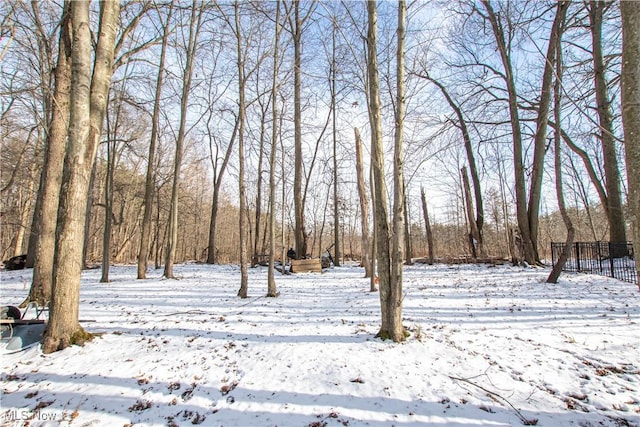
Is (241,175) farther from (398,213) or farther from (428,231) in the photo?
(428,231)

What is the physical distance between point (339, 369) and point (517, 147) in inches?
514

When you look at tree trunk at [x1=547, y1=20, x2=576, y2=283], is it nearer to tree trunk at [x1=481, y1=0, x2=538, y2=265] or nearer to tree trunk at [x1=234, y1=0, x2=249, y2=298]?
tree trunk at [x1=481, y1=0, x2=538, y2=265]

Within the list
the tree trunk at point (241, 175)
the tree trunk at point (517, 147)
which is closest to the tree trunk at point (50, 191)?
the tree trunk at point (241, 175)

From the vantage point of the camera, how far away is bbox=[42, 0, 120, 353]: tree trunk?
13.4ft

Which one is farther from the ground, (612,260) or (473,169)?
(473,169)

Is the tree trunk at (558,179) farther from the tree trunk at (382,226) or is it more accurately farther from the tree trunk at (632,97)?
the tree trunk at (632,97)

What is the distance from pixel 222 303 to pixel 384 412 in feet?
16.0

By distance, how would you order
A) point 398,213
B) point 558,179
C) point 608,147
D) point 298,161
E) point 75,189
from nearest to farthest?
point 75,189 < point 398,213 < point 608,147 < point 558,179 < point 298,161

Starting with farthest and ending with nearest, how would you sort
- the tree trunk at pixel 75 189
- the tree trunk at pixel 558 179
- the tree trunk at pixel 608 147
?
the tree trunk at pixel 608 147, the tree trunk at pixel 558 179, the tree trunk at pixel 75 189

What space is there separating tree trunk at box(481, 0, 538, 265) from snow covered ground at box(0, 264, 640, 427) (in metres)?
6.30

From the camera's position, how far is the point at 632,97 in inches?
81.6
